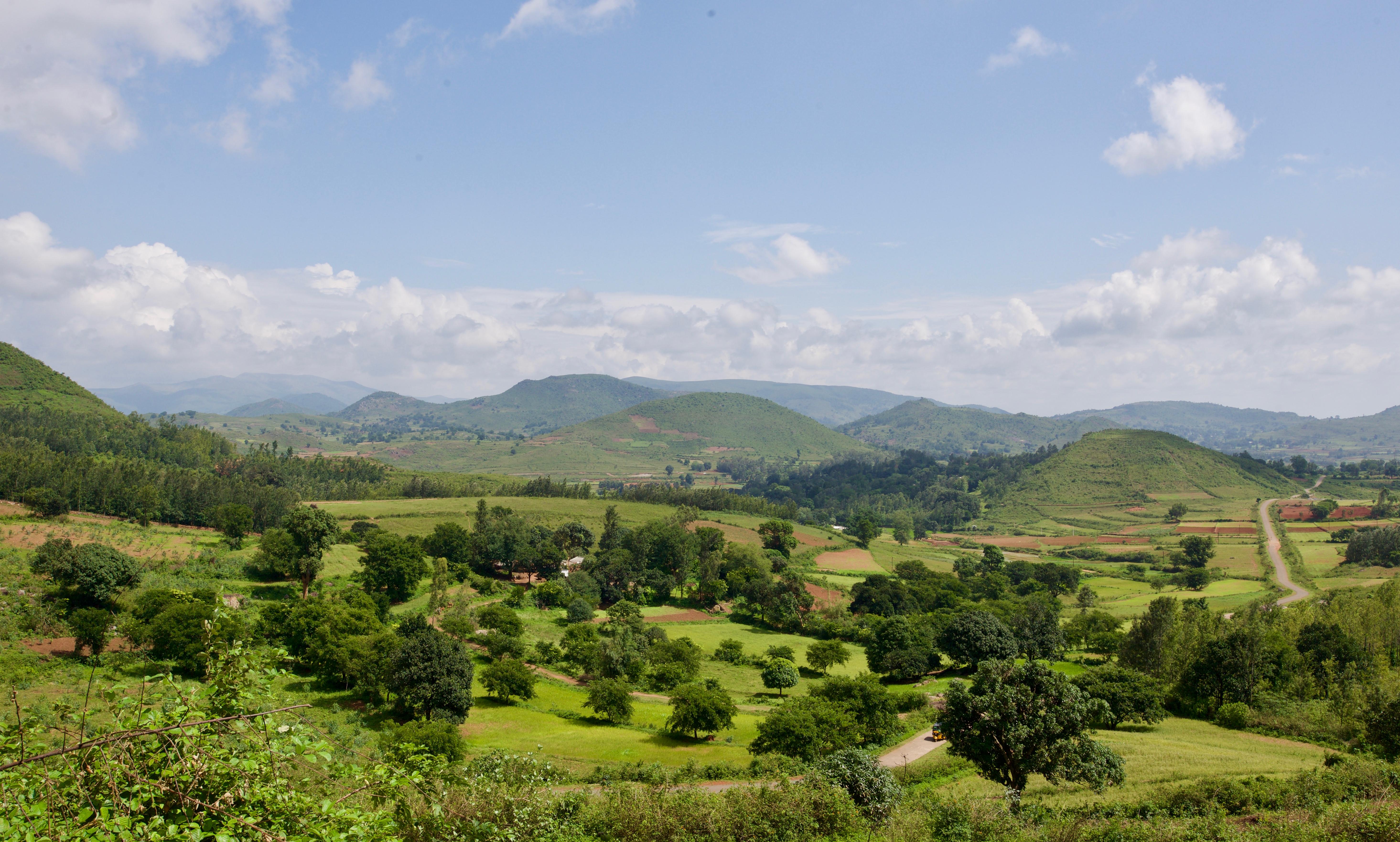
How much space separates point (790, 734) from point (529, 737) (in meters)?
16.3

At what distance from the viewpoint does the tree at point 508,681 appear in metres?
47.8

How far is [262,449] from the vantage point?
167 metres

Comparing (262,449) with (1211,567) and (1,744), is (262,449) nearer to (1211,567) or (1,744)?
(1,744)

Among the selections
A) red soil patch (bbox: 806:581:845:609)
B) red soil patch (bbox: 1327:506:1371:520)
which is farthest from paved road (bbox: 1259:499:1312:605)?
red soil patch (bbox: 806:581:845:609)

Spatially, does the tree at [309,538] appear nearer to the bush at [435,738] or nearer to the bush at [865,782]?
the bush at [435,738]

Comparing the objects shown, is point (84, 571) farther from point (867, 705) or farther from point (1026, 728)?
point (1026, 728)

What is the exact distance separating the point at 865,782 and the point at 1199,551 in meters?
110

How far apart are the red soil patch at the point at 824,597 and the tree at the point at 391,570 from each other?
4745 centimetres

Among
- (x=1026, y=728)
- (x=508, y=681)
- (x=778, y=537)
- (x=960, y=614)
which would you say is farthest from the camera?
(x=778, y=537)

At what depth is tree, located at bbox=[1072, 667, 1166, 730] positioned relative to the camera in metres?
47.0

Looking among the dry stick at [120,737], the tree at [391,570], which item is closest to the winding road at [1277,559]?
the tree at [391,570]

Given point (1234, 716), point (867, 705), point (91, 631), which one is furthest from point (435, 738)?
point (1234, 716)

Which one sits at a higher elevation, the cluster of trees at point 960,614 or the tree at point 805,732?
the tree at point 805,732

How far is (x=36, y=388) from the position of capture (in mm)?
151250
